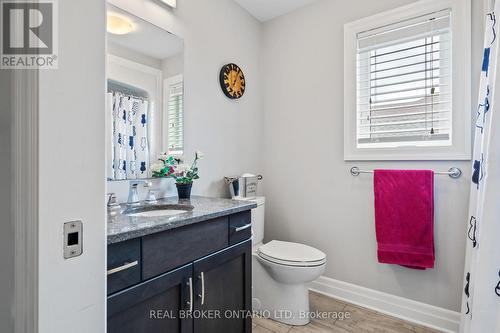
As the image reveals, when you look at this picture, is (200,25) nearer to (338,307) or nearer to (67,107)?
(67,107)

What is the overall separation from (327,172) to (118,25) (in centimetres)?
180

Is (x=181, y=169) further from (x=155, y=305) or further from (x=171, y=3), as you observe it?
(x=171, y=3)

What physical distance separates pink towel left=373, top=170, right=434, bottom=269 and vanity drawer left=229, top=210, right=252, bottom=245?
1023 millimetres

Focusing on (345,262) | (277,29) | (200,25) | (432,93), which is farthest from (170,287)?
(277,29)

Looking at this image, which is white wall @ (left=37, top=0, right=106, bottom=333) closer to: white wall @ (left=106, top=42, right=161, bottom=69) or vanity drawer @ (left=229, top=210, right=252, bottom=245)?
vanity drawer @ (left=229, top=210, right=252, bottom=245)

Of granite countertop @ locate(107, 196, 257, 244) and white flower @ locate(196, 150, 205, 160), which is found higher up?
white flower @ locate(196, 150, 205, 160)

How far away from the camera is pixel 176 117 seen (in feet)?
5.66

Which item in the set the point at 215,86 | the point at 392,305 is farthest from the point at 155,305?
the point at 392,305

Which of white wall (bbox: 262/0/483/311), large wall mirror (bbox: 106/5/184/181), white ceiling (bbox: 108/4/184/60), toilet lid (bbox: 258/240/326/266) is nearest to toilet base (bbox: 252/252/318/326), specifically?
toilet lid (bbox: 258/240/326/266)

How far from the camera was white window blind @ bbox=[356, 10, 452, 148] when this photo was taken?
171cm

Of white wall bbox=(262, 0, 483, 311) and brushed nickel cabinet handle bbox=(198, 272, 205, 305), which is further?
white wall bbox=(262, 0, 483, 311)

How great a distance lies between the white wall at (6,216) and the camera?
2.04 ft

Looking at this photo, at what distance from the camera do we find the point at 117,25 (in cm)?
143

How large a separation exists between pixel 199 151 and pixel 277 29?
1483 mm
